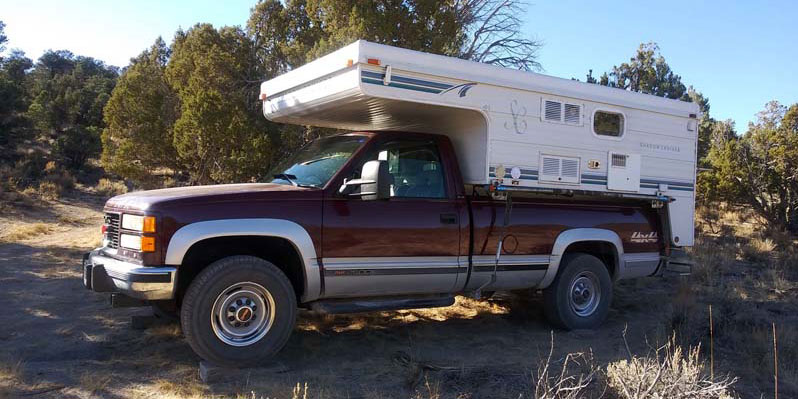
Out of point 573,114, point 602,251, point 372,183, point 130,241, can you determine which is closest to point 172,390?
point 130,241

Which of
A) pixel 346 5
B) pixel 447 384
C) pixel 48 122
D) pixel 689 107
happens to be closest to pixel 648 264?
pixel 689 107

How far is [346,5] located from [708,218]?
11.7 metres

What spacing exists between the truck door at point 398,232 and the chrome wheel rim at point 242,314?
559mm

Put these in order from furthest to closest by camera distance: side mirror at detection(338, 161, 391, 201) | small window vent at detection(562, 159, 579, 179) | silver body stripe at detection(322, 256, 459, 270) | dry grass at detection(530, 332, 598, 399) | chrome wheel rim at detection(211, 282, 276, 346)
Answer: small window vent at detection(562, 159, 579, 179)
silver body stripe at detection(322, 256, 459, 270)
side mirror at detection(338, 161, 391, 201)
chrome wheel rim at detection(211, 282, 276, 346)
dry grass at detection(530, 332, 598, 399)

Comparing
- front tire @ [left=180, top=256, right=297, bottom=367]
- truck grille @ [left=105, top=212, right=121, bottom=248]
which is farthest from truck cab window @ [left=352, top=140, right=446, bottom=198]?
truck grille @ [left=105, top=212, right=121, bottom=248]

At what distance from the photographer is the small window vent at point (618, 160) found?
6562 mm

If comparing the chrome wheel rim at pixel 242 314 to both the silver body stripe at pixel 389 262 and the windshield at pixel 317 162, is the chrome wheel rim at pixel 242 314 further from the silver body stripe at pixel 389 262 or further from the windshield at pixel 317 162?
the windshield at pixel 317 162

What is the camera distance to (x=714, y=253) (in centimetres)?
1172

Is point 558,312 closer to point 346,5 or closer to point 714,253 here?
point 714,253

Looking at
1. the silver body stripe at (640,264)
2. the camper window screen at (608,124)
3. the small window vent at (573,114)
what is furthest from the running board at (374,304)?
the camper window screen at (608,124)

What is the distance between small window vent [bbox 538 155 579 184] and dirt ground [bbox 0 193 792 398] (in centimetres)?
166

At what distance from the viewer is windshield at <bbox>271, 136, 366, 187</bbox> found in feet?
17.6

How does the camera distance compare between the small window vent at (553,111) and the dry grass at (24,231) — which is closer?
the small window vent at (553,111)

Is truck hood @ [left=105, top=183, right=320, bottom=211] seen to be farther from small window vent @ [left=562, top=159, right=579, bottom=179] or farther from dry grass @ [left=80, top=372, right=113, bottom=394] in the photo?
small window vent @ [left=562, top=159, right=579, bottom=179]
